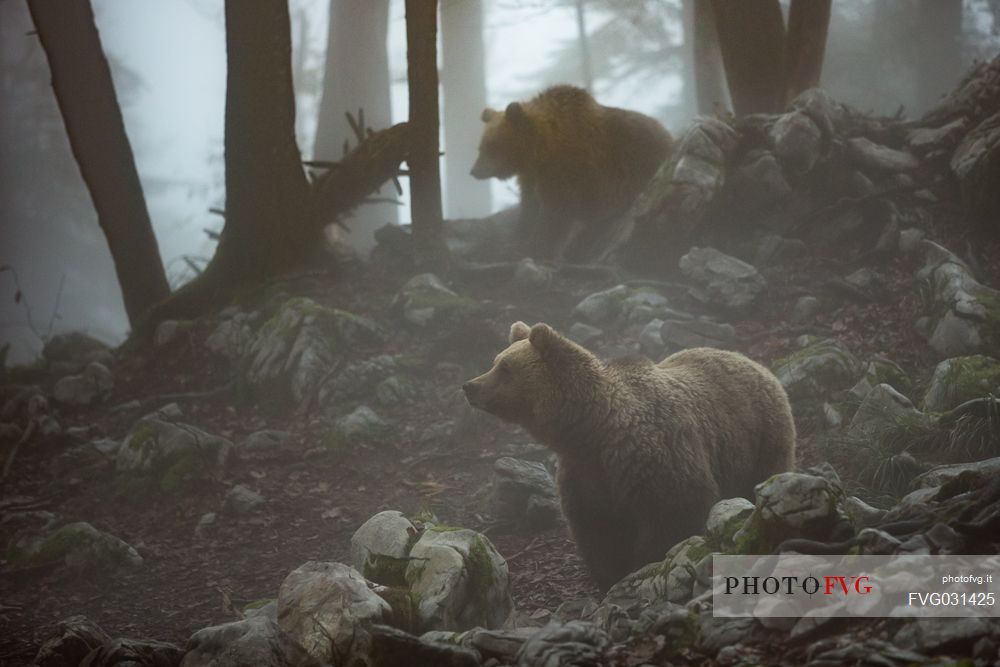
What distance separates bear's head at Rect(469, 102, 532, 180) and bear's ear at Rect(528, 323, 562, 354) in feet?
21.6

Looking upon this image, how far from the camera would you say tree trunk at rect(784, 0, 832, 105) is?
435 inches

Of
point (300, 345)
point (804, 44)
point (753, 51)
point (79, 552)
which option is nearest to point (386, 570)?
point (79, 552)

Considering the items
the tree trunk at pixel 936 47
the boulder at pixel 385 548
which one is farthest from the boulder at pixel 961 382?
the tree trunk at pixel 936 47

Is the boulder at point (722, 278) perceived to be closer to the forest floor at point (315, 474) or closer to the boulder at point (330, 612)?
the forest floor at point (315, 474)

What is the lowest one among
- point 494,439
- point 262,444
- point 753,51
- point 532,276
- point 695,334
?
point 494,439

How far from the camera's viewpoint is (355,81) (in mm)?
19859

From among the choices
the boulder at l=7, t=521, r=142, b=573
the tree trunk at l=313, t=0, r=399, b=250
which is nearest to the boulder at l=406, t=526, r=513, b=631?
the boulder at l=7, t=521, r=142, b=573

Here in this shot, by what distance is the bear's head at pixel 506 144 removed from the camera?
1156cm

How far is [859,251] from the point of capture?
9539 millimetres

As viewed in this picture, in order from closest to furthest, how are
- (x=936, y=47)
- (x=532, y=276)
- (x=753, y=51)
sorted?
(x=532, y=276) → (x=753, y=51) → (x=936, y=47)

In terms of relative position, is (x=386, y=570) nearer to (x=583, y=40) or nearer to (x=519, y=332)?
(x=519, y=332)

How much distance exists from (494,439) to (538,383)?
257cm

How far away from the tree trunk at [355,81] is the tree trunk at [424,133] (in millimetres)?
8322

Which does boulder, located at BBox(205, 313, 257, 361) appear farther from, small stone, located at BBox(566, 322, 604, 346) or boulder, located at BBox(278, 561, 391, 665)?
boulder, located at BBox(278, 561, 391, 665)
